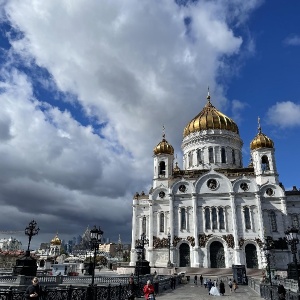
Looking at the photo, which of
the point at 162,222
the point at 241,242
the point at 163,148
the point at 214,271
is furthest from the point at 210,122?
the point at 214,271

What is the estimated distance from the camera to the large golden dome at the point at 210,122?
50.7 m

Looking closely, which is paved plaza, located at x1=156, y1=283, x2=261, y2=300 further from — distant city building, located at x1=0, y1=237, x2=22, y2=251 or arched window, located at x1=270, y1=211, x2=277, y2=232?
distant city building, located at x1=0, y1=237, x2=22, y2=251

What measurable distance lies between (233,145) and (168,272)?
24.3 metres

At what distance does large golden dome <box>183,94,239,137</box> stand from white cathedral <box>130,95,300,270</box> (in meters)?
5.70

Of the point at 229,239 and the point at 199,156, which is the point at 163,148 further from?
the point at 229,239

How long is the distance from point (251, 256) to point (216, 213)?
6.77 meters

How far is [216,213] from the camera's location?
41.7m

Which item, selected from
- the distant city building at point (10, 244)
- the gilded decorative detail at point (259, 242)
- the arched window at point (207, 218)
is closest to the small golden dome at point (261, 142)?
the arched window at point (207, 218)

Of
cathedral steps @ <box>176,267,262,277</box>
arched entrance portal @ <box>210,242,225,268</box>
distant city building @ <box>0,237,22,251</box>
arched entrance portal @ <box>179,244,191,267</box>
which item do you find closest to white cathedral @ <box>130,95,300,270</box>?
arched entrance portal @ <box>210,242,225,268</box>

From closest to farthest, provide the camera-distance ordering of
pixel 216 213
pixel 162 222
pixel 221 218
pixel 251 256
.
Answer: pixel 251 256
pixel 221 218
pixel 216 213
pixel 162 222

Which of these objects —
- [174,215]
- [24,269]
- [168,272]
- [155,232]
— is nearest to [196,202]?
[174,215]

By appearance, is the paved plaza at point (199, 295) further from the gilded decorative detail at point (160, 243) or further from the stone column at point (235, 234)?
the gilded decorative detail at point (160, 243)

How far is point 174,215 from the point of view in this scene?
140 ft

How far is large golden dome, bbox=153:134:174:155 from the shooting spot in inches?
1871
